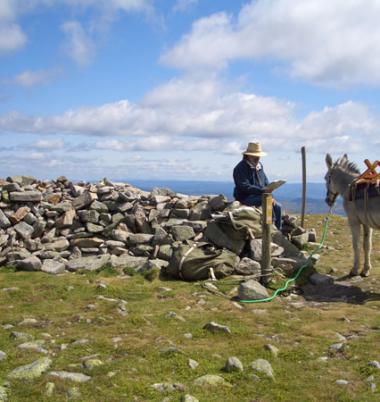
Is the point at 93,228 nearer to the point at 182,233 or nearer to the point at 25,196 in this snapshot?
the point at 25,196

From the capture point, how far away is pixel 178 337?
8.32 m

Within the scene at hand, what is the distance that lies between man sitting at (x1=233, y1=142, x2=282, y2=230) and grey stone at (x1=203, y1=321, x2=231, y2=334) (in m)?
6.76

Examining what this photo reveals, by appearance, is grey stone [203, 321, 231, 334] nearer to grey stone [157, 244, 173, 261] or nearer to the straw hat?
grey stone [157, 244, 173, 261]

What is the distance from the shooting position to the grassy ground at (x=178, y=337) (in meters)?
6.19

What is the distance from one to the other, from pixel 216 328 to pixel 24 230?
932cm

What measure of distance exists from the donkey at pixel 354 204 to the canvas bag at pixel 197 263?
11.2ft

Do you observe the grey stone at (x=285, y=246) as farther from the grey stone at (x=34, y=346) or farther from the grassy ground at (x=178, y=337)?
the grey stone at (x=34, y=346)

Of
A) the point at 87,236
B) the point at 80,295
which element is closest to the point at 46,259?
the point at 87,236

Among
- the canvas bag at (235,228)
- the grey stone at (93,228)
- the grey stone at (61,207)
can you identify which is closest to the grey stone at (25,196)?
the grey stone at (61,207)

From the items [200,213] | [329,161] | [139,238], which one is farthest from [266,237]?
[139,238]

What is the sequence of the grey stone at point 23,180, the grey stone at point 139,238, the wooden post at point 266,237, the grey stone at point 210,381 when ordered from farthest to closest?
the grey stone at point 23,180
the grey stone at point 139,238
the wooden post at point 266,237
the grey stone at point 210,381

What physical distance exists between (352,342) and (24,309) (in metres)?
6.40

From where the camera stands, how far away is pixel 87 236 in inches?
625

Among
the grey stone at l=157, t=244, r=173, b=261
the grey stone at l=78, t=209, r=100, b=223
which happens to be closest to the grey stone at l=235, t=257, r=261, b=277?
the grey stone at l=157, t=244, r=173, b=261
